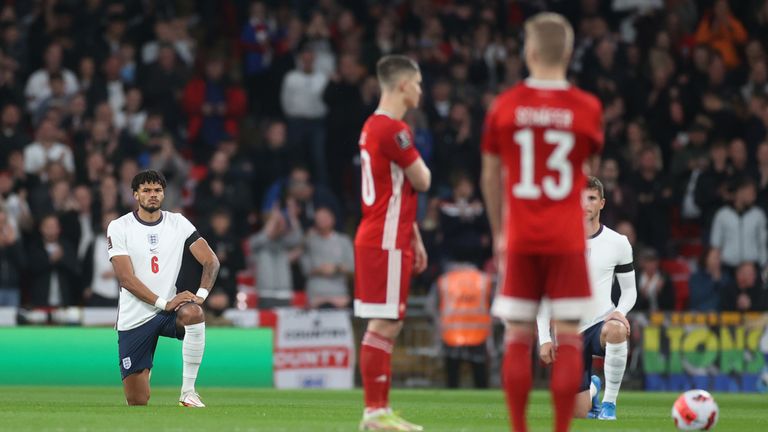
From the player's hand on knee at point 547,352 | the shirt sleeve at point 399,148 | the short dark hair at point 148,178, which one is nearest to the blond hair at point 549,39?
the shirt sleeve at point 399,148

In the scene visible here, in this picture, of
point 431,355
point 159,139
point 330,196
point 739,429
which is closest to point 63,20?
point 159,139

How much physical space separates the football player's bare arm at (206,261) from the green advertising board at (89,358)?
6492mm

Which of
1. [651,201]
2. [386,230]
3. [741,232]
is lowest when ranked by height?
[386,230]

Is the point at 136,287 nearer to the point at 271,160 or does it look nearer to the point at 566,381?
the point at 566,381

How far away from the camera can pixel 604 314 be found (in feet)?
43.2

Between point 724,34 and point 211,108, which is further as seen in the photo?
point 724,34

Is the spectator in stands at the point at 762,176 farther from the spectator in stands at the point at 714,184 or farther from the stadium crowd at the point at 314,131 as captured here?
the spectator in stands at the point at 714,184

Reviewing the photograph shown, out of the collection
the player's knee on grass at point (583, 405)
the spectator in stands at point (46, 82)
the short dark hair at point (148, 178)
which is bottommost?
the player's knee on grass at point (583, 405)

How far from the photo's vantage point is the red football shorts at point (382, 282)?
984cm

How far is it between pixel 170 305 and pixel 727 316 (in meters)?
10.5

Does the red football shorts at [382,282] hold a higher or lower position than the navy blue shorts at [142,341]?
higher

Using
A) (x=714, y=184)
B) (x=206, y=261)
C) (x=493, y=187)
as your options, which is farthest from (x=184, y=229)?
(x=714, y=184)

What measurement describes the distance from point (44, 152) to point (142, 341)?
909 cm

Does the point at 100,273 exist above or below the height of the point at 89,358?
above
